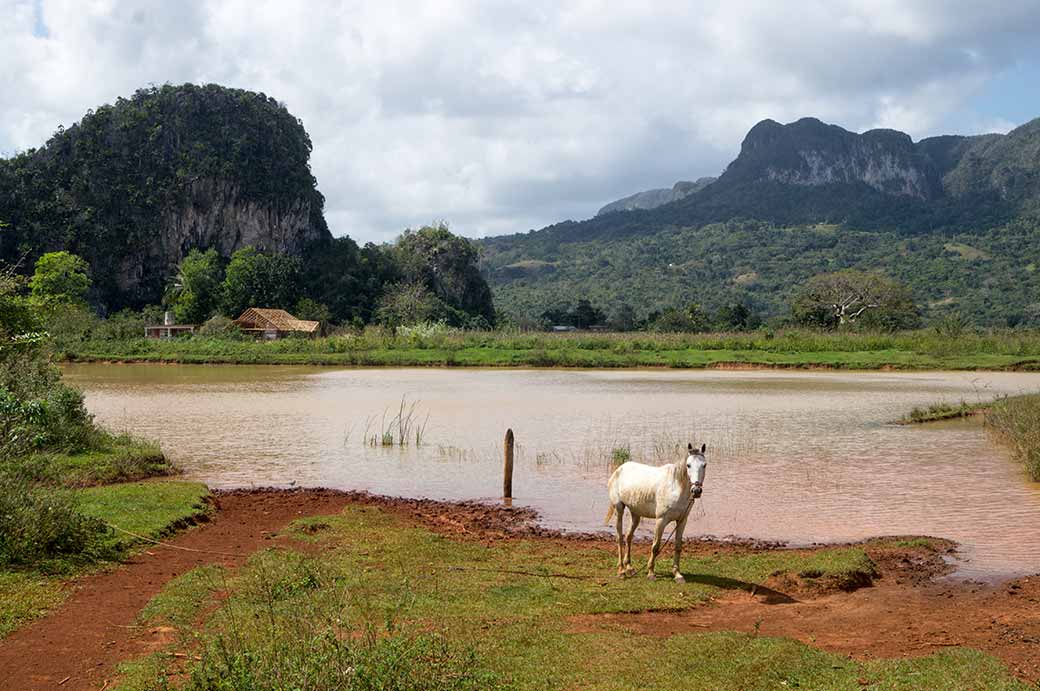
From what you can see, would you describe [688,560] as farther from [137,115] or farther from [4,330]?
[137,115]

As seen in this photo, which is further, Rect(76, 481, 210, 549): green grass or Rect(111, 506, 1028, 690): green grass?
Rect(76, 481, 210, 549): green grass

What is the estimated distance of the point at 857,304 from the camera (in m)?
81.5

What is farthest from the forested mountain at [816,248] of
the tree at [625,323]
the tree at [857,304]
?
the tree at [625,323]

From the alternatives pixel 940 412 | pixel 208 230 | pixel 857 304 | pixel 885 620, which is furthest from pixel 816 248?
pixel 885 620

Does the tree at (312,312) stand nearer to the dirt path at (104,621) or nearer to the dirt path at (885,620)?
the dirt path at (104,621)

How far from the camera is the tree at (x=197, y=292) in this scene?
89688mm

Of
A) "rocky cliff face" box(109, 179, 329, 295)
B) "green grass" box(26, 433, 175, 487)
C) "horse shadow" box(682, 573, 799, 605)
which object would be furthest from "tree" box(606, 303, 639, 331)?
"horse shadow" box(682, 573, 799, 605)

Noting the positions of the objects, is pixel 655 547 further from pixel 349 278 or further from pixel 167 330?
pixel 349 278

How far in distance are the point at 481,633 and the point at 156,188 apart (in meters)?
104

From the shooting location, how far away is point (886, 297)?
269 feet

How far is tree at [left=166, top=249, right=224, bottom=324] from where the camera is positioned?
294 ft

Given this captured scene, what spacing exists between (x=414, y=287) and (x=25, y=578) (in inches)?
3731

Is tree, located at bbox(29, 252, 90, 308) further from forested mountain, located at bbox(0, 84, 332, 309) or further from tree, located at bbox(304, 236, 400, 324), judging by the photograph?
tree, located at bbox(304, 236, 400, 324)

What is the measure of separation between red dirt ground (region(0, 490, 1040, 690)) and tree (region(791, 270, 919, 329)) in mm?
69204
